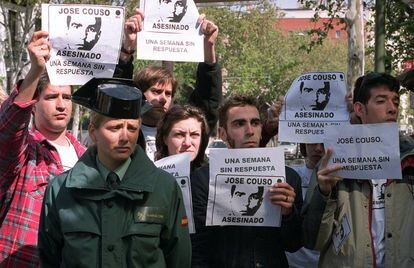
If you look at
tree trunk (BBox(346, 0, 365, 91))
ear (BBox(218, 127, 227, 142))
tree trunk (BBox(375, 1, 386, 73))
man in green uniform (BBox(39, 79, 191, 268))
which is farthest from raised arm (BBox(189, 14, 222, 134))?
tree trunk (BBox(346, 0, 365, 91))

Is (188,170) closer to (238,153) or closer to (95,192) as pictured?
(238,153)

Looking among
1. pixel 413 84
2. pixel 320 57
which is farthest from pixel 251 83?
pixel 413 84

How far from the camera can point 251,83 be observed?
45.8 meters

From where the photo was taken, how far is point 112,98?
10.6 ft

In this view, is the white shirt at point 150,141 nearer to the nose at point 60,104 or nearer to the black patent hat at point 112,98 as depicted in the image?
the nose at point 60,104

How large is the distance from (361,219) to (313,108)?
40.6 inches

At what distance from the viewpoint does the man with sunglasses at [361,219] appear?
146 inches

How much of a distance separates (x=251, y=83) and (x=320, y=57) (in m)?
12.1

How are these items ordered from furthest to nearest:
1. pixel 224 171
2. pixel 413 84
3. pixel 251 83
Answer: pixel 251 83
pixel 413 84
pixel 224 171

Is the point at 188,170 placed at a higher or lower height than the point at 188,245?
higher

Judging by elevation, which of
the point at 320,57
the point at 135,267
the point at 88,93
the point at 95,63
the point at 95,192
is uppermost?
the point at 320,57

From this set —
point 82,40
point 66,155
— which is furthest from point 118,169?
point 82,40

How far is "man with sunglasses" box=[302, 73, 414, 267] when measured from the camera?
371 cm

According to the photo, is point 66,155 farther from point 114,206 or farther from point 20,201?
point 114,206
